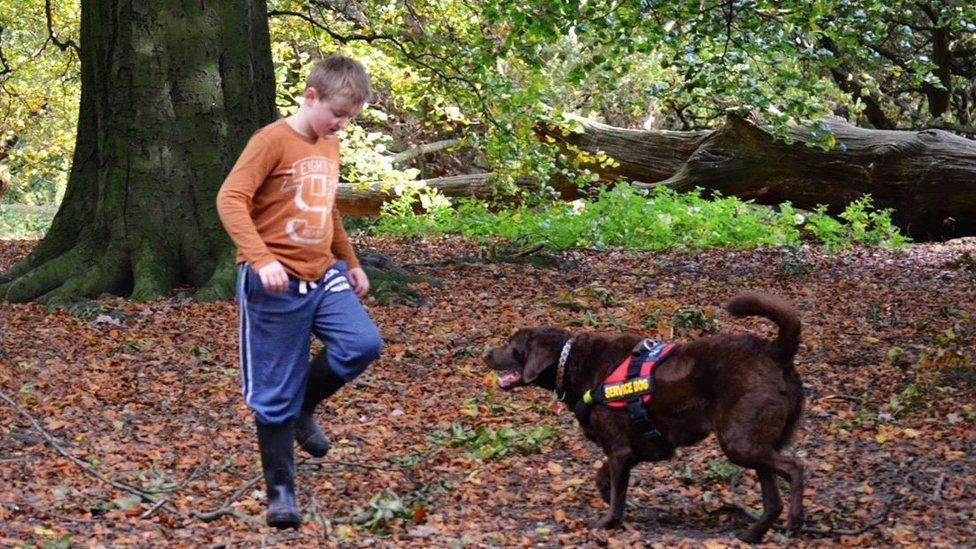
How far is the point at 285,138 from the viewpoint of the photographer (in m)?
4.35

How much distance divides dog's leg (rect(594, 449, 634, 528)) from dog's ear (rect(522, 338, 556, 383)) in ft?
1.69

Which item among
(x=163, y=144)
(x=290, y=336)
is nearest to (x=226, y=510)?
(x=290, y=336)

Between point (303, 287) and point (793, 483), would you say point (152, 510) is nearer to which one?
point (303, 287)

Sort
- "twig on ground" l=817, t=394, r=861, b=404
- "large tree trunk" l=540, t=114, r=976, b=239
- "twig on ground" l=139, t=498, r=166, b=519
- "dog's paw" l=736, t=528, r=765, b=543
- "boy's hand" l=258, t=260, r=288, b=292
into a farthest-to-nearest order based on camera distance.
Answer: "large tree trunk" l=540, t=114, r=976, b=239, "twig on ground" l=817, t=394, r=861, b=404, "twig on ground" l=139, t=498, r=166, b=519, "dog's paw" l=736, t=528, r=765, b=543, "boy's hand" l=258, t=260, r=288, b=292

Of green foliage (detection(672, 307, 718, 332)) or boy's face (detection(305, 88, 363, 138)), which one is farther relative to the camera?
green foliage (detection(672, 307, 718, 332))

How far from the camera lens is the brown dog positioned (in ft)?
14.4

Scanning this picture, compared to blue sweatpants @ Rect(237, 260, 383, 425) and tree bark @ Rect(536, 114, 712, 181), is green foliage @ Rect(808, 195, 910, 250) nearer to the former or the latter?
tree bark @ Rect(536, 114, 712, 181)

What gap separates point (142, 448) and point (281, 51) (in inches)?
488

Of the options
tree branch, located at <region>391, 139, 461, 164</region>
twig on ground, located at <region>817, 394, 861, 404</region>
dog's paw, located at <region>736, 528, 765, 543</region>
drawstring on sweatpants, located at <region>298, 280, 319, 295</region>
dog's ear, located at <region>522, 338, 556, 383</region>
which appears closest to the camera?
drawstring on sweatpants, located at <region>298, 280, 319, 295</region>

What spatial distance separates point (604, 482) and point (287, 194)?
1927 mm

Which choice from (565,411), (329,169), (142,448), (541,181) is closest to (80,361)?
(142,448)

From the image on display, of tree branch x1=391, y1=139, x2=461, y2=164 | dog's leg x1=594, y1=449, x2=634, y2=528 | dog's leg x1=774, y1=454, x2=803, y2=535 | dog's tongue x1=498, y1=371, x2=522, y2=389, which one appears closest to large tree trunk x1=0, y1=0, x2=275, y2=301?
dog's tongue x1=498, y1=371, x2=522, y2=389

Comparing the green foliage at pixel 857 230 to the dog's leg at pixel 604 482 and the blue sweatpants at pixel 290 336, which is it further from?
the blue sweatpants at pixel 290 336

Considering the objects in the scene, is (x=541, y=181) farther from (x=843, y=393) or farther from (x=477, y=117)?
(x=843, y=393)
